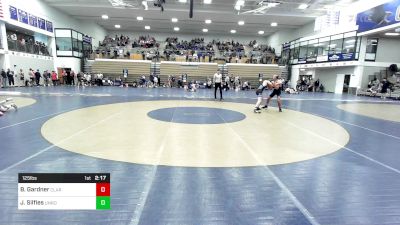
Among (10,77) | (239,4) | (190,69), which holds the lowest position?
(10,77)

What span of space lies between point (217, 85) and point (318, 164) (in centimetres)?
1015

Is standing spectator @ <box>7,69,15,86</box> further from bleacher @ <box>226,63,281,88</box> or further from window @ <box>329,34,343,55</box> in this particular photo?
window @ <box>329,34,343,55</box>

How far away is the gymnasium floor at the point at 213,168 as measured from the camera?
8.85ft

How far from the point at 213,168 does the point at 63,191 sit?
2641 millimetres

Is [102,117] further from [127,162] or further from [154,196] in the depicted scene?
[154,196]

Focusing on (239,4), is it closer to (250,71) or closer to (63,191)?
(250,71)

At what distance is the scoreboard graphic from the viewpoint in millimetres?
1619

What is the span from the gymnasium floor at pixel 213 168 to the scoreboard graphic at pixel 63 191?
977 millimetres

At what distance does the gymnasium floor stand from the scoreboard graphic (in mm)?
977

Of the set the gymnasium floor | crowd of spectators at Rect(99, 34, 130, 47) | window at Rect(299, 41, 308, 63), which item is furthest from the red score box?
crowd of spectators at Rect(99, 34, 130, 47)

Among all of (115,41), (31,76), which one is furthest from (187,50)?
(31,76)

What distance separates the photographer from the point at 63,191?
162cm

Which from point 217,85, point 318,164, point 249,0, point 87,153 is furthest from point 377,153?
point 249,0

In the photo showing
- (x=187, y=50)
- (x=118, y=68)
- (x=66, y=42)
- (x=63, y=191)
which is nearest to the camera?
(x=63, y=191)
